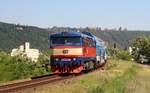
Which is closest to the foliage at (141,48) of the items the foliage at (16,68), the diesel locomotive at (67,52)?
the foliage at (16,68)

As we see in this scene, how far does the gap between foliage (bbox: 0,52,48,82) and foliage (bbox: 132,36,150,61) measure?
90187mm

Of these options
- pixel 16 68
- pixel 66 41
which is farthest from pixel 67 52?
pixel 16 68

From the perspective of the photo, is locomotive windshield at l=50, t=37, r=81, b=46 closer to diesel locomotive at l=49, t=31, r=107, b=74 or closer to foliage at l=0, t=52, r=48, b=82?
diesel locomotive at l=49, t=31, r=107, b=74

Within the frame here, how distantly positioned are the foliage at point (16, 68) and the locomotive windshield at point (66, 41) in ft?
9.14

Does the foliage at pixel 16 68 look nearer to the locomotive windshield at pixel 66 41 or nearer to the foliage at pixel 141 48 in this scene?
the locomotive windshield at pixel 66 41

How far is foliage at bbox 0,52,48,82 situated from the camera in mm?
32141

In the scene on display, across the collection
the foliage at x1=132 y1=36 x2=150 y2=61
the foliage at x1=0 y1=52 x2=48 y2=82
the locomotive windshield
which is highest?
the locomotive windshield

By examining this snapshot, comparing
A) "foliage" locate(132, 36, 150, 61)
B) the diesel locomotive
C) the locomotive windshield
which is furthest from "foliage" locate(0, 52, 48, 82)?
"foliage" locate(132, 36, 150, 61)

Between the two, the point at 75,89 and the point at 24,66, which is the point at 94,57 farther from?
the point at 75,89

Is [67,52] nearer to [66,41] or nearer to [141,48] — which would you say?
[66,41]

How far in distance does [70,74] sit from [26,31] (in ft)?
410

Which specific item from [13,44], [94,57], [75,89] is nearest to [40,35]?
[13,44]

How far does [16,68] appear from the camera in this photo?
111 ft

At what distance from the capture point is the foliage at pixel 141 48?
12825 centimetres
